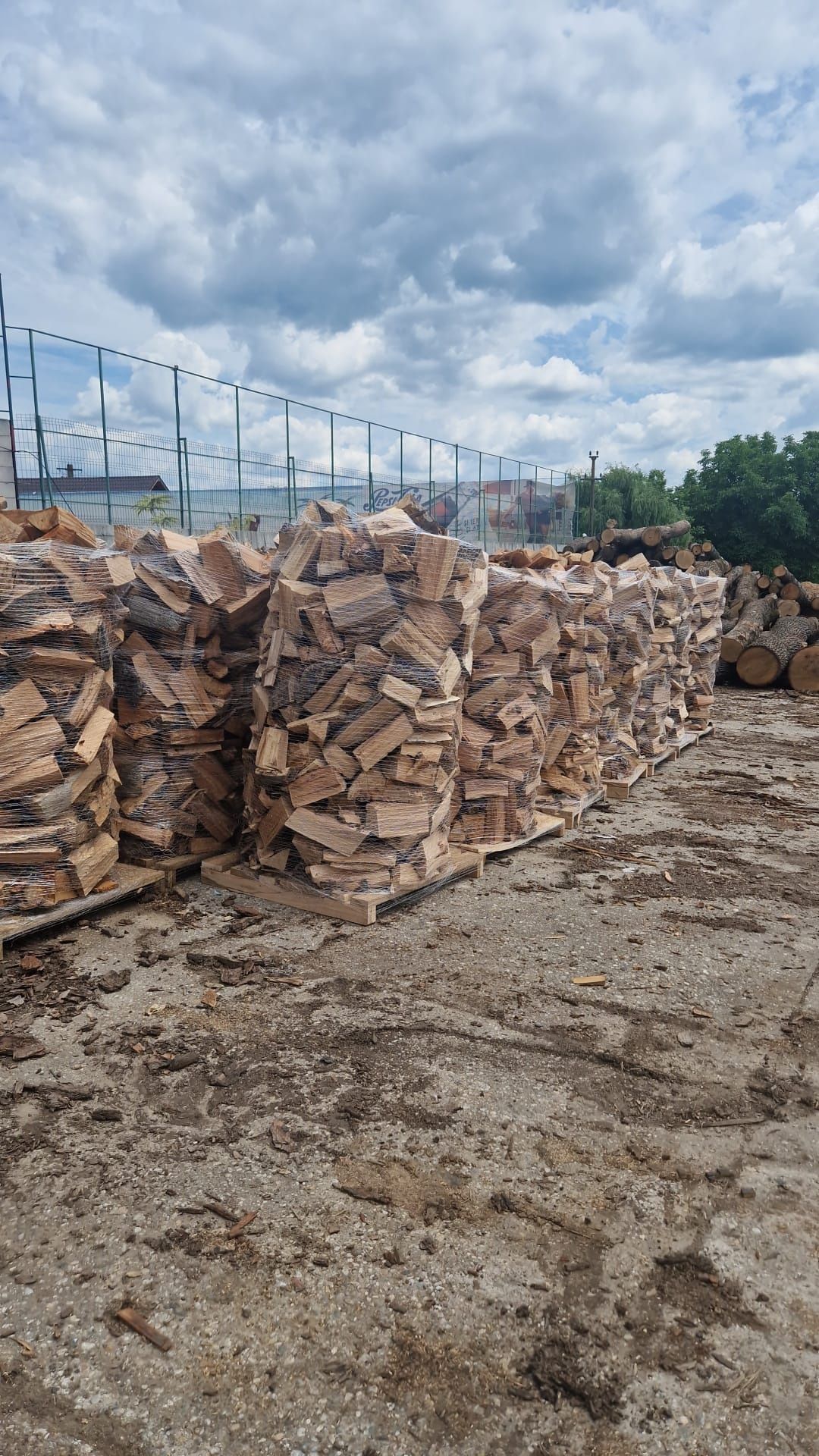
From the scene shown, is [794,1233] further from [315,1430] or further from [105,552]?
[105,552]

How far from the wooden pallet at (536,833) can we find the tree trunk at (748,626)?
10.5 metres

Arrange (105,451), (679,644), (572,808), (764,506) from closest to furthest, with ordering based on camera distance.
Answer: (572,808) < (679,644) < (105,451) < (764,506)

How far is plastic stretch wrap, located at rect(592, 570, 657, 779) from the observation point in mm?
7711

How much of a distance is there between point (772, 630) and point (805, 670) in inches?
46.1

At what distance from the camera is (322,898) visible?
15.7 ft

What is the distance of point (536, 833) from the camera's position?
632 centimetres

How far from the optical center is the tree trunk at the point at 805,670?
623 inches

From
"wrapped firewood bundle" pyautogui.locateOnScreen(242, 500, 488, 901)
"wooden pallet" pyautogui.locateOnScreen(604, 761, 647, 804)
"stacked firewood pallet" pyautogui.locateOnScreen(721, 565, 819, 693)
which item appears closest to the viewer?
"wrapped firewood bundle" pyautogui.locateOnScreen(242, 500, 488, 901)

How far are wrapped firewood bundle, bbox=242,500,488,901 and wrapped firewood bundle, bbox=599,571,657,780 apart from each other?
3.07 m

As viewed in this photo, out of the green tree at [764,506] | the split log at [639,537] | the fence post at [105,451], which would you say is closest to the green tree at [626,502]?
the green tree at [764,506]

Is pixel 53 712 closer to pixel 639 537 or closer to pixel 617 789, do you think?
pixel 617 789

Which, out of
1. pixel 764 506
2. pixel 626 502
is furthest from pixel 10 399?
pixel 626 502

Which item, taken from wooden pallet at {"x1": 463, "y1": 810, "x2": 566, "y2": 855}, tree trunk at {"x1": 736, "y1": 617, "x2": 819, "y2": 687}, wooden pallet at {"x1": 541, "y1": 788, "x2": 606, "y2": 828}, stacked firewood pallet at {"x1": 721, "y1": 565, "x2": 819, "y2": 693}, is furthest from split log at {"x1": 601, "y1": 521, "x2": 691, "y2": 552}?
wooden pallet at {"x1": 463, "y1": 810, "x2": 566, "y2": 855}

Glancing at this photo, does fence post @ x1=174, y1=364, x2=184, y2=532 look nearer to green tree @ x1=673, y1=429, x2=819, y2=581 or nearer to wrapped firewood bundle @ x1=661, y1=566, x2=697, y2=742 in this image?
wrapped firewood bundle @ x1=661, y1=566, x2=697, y2=742
